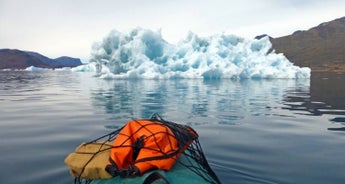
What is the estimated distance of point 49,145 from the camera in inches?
245

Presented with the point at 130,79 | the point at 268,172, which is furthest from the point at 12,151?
the point at 130,79

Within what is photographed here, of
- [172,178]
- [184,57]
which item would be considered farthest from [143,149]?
[184,57]

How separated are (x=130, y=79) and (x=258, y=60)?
39.6ft

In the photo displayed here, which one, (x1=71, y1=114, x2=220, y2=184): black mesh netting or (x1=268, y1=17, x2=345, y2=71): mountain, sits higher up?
(x1=268, y1=17, x2=345, y2=71): mountain

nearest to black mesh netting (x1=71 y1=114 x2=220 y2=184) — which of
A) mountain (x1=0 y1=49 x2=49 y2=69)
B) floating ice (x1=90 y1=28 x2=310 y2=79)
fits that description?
floating ice (x1=90 y1=28 x2=310 y2=79)

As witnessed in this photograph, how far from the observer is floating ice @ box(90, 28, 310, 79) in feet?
89.6

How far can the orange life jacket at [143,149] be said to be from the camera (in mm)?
2881

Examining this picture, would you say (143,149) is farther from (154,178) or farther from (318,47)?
(318,47)

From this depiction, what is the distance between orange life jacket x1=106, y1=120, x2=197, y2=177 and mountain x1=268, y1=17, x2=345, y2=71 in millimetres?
81403

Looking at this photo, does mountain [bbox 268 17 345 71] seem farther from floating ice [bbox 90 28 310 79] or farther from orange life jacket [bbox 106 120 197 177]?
orange life jacket [bbox 106 120 197 177]

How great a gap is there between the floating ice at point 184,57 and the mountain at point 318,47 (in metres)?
53.1

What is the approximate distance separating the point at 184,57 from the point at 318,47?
342ft

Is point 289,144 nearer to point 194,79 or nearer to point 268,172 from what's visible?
point 268,172

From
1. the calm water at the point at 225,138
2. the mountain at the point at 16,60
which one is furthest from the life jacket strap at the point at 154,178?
the mountain at the point at 16,60
